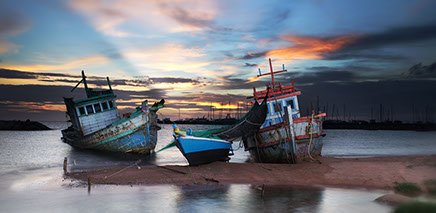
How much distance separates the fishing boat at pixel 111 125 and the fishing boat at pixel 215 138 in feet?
40.8

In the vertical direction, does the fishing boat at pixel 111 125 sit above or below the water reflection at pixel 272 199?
above

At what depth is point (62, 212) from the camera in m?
13.6

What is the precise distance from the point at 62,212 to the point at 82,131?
2306 cm

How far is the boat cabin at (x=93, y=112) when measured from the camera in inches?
1361

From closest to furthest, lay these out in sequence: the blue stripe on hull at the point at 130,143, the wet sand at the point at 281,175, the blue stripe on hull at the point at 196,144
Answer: the wet sand at the point at 281,175 < the blue stripe on hull at the point at 196,144 < the blue stripe on hull at the point at 130,143

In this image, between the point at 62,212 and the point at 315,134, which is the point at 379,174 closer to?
the point at 315,134

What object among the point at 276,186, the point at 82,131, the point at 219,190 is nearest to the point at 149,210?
the point at 219,190

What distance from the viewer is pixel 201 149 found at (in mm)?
19953

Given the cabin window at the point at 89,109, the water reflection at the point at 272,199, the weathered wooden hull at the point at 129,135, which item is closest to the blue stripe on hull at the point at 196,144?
the water reflection at the point at 272,199

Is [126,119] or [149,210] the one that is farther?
[126,119]

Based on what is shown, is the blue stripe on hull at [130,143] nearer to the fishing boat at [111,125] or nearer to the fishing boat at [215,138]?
the fishing boat at [111,125]

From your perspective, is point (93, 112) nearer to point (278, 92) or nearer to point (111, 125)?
point (111, 125)

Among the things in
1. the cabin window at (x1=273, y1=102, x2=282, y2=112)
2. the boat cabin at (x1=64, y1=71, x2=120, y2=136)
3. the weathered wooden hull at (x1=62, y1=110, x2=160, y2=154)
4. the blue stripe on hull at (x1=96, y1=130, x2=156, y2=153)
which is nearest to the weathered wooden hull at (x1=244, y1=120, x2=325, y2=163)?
the cabin window at (x1=273, y1=102, x2=282, y2=112)

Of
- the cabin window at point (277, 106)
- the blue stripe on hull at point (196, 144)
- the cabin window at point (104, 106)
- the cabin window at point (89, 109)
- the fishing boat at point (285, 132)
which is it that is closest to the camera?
the blue stripe on hull at point (196, 144)
